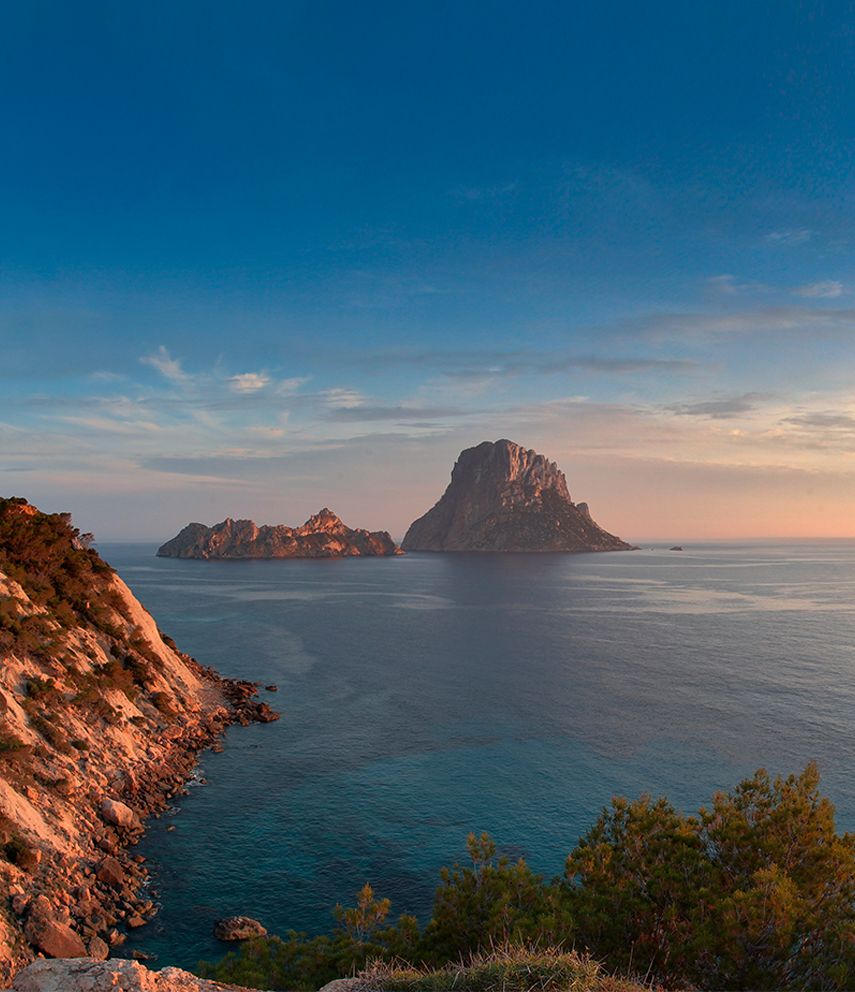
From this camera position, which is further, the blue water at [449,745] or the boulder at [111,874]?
the blue water at [449,745]

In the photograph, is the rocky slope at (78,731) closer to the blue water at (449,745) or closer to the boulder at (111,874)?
the boulder at (111,874)

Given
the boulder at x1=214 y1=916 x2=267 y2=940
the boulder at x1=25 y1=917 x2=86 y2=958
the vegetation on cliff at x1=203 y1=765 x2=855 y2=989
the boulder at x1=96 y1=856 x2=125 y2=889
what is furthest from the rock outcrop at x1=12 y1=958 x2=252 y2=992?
the boulder at x1=96 y1=856 x2=125 y2=889

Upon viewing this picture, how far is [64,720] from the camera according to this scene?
5069cm

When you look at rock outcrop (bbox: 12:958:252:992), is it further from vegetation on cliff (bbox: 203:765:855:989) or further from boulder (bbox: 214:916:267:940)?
boulder (bbox: 214:916:267:940)

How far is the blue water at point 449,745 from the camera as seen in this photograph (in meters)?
40.4

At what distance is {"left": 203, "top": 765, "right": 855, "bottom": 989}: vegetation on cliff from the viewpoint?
20297 millimetres

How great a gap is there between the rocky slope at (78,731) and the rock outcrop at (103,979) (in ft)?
65.6

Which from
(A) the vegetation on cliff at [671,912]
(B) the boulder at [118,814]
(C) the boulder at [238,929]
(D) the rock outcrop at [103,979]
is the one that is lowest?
(C) the boulder at [238,929]

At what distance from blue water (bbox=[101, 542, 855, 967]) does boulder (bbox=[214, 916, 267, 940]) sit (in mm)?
1108

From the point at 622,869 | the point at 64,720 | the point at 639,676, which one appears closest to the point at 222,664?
the point at 64,720

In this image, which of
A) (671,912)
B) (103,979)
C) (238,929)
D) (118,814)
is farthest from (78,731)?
(671,912)

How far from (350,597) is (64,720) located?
13472 centimetres

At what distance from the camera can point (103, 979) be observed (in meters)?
13.3

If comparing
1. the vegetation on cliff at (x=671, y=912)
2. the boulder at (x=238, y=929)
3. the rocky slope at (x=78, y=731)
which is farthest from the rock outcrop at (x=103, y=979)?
the boulder at (x=238, y=929)
